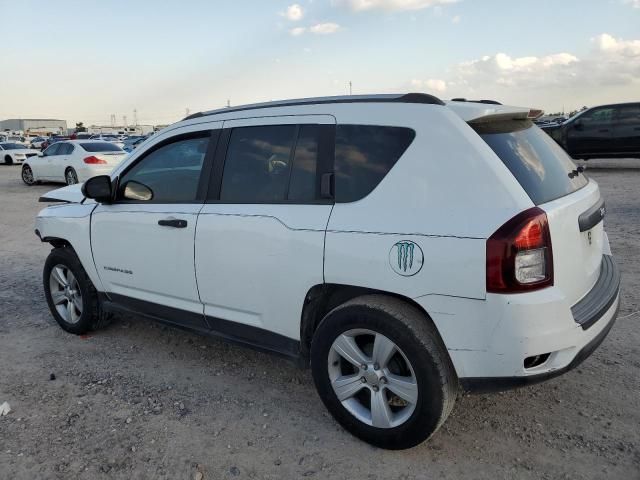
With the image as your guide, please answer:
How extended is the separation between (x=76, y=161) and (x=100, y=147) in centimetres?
82

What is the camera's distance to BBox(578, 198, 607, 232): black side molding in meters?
2.78

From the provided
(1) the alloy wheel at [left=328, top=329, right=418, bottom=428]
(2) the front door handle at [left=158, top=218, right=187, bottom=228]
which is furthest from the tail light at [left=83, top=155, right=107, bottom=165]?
(1) the alloy wheel at [left=328, top=329, right=418, bottom=428]

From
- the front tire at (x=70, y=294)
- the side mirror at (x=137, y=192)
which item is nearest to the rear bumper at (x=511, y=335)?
the side mirror at (x=137, y=192)

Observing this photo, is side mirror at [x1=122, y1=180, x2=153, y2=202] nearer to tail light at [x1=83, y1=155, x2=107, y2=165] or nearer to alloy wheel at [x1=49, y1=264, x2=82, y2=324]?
alloy wheel at [x1=49, y1=264, x2=82, y2=324]

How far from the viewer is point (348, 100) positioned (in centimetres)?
311

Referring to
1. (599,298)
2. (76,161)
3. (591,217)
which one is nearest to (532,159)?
(591,217)

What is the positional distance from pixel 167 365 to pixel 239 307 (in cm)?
104

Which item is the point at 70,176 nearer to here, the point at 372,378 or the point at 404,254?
the point at 372,378

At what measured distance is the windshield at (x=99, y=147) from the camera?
1644cm

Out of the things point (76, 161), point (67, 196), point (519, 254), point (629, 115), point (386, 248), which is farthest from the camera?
point (76, 161)

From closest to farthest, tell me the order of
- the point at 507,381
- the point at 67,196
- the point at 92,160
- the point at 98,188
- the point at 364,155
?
the point at 507,381
the point at 364,155
the point at 98,188
the point at 67,196
the point at 92,160

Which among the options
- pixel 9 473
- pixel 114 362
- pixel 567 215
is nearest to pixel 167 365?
pixel 114 362

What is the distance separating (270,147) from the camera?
10.9ft

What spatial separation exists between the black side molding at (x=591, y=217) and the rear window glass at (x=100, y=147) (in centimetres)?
1581
